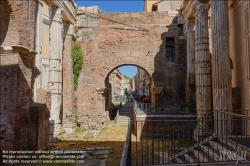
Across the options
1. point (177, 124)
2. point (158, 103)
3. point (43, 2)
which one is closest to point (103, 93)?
point (158, 103)

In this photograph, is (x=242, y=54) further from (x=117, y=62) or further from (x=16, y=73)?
(x=16, y=73)

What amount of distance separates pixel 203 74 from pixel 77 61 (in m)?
9.01

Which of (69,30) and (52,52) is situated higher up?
(69,30)

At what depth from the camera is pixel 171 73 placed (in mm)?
15180

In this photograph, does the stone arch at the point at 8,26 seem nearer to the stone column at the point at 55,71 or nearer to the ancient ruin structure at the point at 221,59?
the stone column at the point at 55,71

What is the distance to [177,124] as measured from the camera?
12.2 metres

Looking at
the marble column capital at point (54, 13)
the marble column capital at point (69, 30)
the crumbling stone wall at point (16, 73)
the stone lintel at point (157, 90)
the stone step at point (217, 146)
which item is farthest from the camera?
the stone lintel at point (157, 90)

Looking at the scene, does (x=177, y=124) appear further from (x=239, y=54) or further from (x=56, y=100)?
(x=56, y=100)

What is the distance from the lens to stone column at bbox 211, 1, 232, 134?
7715mm

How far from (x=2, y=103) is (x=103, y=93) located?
899 cm

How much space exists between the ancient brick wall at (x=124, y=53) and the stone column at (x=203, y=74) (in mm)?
5511

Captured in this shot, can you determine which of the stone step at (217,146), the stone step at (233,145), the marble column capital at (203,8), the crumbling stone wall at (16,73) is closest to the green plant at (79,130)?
the crumbling stone wall at (16,73)

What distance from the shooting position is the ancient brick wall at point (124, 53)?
15.2 m

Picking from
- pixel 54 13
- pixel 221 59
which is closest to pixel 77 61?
pixel 54 13
